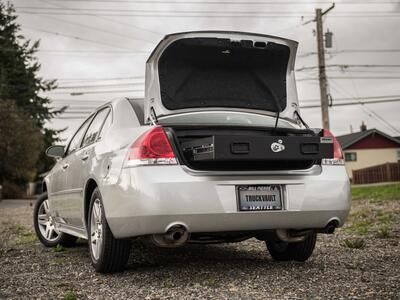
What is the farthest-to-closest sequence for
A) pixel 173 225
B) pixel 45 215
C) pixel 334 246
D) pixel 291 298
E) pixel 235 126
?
pixel 45 215, pixel 334 246, pixel 235 126, pixel 173 225, pixel 291 298

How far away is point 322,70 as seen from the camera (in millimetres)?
24375

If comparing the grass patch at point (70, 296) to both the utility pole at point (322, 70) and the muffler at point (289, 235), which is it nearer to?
the muffler at point (289, 235)

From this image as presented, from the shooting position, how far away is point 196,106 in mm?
4898

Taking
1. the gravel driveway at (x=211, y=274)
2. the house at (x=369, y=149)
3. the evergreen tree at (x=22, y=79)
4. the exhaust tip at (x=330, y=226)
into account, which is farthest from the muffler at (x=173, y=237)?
the house at (x=369, y=149)

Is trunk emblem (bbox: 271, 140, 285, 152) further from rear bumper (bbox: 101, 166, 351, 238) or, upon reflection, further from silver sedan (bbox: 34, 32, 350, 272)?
rear bumper (bbox: 101, 166, 351, 238)

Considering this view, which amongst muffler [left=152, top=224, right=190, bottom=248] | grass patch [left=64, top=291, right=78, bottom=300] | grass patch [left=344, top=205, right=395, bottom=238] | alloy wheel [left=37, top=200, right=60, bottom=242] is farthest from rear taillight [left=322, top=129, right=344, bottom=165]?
alloy wheel [left=37, top=200, right=60, bottom=242]

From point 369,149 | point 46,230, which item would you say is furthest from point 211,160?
point 369,149

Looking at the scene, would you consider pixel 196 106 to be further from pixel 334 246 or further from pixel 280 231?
pixel 334 246

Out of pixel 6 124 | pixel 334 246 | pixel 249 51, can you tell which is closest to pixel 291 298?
pixel 249 51

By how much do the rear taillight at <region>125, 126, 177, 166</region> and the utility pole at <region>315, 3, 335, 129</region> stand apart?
64.2 ft

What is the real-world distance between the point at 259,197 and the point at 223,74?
1.28m

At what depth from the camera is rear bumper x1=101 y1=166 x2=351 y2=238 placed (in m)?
4.17

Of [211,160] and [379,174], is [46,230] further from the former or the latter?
[379,174]

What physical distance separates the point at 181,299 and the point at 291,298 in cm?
76
